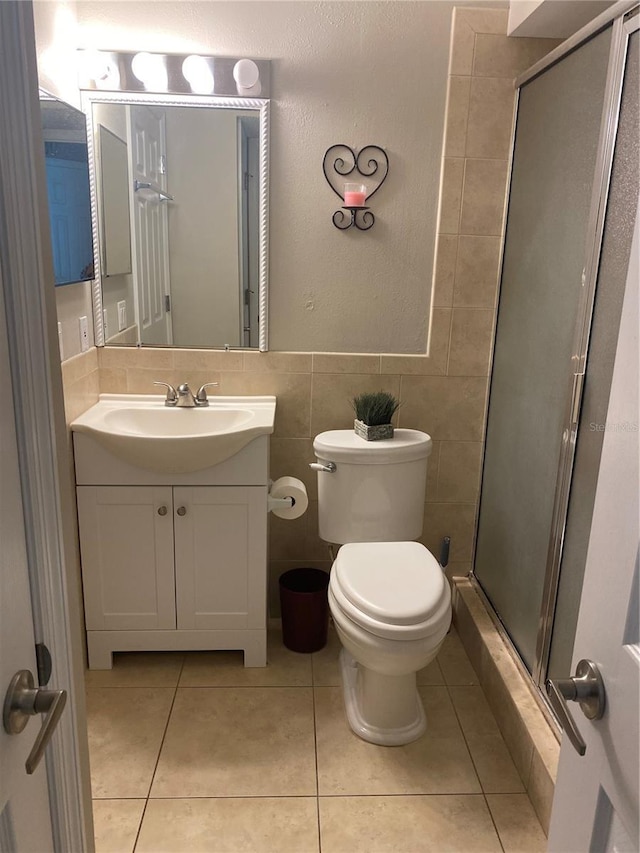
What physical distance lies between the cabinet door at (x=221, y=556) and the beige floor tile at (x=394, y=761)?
0.43 m

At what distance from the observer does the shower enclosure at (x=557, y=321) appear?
1.57 m

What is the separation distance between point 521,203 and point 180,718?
2003 mm

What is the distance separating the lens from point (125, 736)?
199 cm

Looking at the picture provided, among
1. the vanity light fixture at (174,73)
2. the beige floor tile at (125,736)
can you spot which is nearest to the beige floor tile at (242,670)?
the beige floor tile at (125,736)

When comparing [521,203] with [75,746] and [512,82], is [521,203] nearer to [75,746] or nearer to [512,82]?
[512,82]

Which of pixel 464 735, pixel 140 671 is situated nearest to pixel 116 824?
pixel 140 671

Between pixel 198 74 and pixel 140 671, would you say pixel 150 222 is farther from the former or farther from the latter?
pixel 140 671

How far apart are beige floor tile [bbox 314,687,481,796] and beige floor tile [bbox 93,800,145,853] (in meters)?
0.50

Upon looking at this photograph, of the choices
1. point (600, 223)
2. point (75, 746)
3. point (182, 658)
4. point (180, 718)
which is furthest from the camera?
point (182, 658)

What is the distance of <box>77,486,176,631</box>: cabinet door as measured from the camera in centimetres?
215

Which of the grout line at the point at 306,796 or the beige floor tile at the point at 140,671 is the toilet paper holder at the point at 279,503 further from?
the grout line at the point at 306,796

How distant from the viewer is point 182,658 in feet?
7.77

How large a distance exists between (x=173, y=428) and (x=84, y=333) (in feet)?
1.47

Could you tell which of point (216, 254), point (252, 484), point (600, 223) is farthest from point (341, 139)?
point (252, 484)
